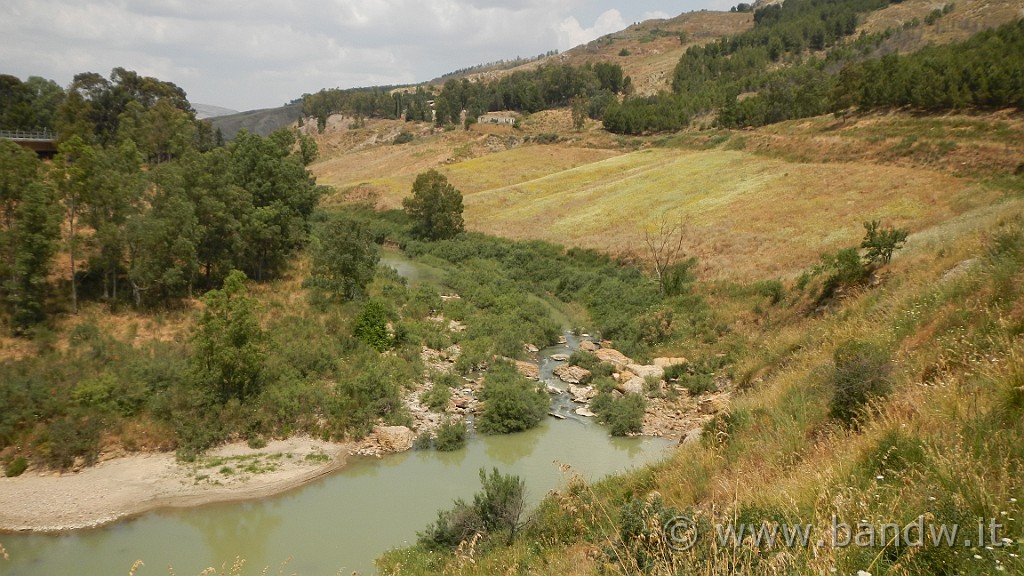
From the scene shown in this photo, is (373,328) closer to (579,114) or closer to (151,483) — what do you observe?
(151,483)

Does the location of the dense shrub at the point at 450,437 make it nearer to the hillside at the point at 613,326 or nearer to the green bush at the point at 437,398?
the hillside at the point at 613,326

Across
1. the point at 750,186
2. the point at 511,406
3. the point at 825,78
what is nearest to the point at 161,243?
the point at 511,406

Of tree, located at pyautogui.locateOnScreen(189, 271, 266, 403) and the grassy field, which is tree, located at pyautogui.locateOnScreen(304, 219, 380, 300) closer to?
tree, located at pyautogui.locateOnScreen(189, 271, 266, 403)

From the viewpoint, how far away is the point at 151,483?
1717cm

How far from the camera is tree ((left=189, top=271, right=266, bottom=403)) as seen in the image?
20.2 m

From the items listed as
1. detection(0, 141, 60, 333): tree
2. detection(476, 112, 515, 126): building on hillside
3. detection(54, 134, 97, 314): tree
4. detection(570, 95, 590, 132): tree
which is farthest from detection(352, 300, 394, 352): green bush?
detection(476, 112, 515, 126): building on hillside

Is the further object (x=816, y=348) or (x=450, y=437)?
(x=450, y=437)

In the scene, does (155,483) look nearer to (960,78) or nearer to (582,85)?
(960,78)

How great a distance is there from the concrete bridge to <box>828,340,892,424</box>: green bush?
211 feet

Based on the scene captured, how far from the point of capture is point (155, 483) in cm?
1719

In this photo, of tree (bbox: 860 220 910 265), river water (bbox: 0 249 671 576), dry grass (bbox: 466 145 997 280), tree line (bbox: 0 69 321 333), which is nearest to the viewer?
river water (bbox: 0 249 671 576)

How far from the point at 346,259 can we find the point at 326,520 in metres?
18.5

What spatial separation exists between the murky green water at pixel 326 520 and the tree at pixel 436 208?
36.9 m

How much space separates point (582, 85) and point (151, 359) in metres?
132
